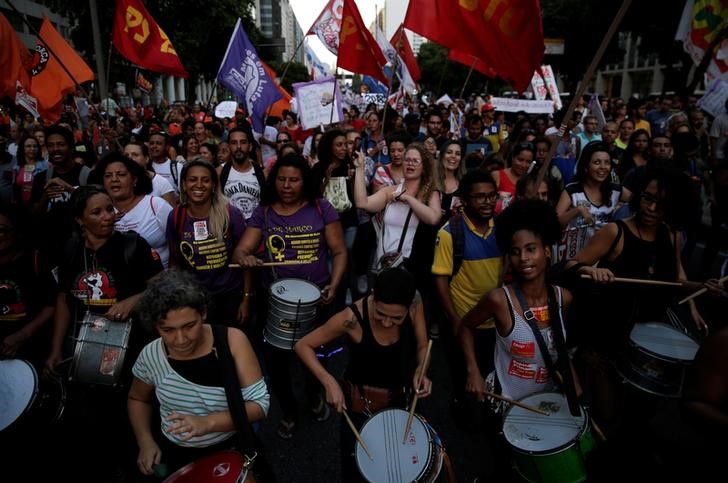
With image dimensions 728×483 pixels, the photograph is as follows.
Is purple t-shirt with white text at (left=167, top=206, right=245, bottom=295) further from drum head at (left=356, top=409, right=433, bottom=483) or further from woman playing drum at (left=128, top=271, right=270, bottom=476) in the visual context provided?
drum head at (left=356, top=409, right=433, bottom=483)

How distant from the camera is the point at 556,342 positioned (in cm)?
256

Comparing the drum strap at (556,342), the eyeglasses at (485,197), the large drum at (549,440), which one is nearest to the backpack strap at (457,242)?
the eyeglasses at (485,197)

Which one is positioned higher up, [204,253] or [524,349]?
[204,253]

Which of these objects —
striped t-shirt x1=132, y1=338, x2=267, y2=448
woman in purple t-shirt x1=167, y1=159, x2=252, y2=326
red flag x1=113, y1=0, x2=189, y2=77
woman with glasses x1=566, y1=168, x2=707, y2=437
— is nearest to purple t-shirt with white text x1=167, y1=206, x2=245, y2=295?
woman in purple t-shirt x1=167, y1=159, x2=252, y2=326

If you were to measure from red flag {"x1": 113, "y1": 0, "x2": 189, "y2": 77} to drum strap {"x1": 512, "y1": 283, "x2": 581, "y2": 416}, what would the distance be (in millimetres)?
6428

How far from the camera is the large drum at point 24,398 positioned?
8.29 feet

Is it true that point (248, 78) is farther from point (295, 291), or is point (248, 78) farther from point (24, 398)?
point (24, 398)

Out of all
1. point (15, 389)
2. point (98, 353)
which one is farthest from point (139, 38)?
point (15, 389)

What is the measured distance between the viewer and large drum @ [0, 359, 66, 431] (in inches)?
99.5

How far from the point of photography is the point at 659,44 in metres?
27.7

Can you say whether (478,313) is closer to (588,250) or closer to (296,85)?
(588,250)

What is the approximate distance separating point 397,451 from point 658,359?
152 centimetres

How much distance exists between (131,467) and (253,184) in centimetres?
315

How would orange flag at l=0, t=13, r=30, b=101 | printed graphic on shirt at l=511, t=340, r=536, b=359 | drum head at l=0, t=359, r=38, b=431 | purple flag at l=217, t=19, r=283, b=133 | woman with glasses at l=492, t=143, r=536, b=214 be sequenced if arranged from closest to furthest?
drum head at l=0, t=359, r=38, b=431
printed graphic on shirt at l=511, t=340, r=536, b=359
woman with glasses at l=492, t=143, r=536, b=214
orange flag at l=0, t=13, r=30, b=101
purple flag at l=217, t=19, r=283, b=133
